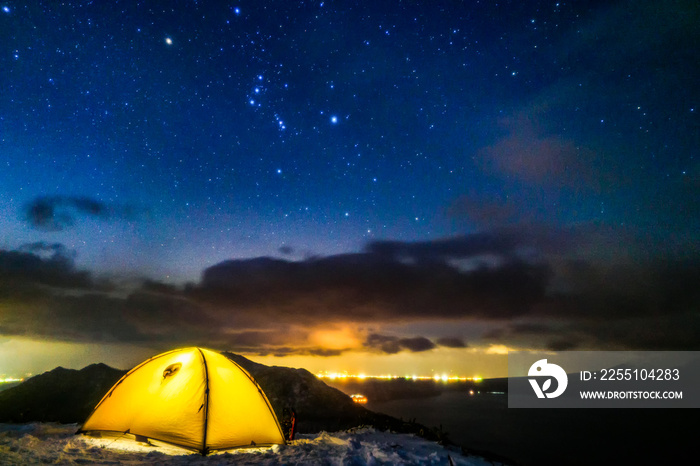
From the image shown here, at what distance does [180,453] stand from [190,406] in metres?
1.11

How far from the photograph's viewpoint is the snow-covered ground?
7789 mm

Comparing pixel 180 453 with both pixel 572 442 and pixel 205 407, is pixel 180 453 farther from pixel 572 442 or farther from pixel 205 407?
pixel 572 442

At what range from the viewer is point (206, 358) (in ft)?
34.4

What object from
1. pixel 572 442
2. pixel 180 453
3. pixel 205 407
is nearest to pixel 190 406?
pixel 205 407

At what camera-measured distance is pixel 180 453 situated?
347 inches

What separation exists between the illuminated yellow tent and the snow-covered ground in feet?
1.20

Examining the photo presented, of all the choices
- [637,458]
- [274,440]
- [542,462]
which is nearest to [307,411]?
[274,440]

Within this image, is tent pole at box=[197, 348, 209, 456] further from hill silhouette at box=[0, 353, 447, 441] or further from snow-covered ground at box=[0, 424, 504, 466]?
hill silhouette at box=[0, 353, 447, 441]

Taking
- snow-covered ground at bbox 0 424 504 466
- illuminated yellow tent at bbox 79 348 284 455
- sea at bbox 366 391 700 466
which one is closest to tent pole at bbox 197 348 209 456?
illuminated yellow tent at bbox 79 348 284 455

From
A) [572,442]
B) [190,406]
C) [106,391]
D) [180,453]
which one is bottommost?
[572,442]

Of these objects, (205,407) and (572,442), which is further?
(572,442)

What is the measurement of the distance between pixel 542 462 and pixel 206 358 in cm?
4309

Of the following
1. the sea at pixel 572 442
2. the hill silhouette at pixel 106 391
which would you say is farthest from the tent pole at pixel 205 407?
the sea at pixel 572 442

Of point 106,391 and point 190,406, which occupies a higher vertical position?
point 190,406
